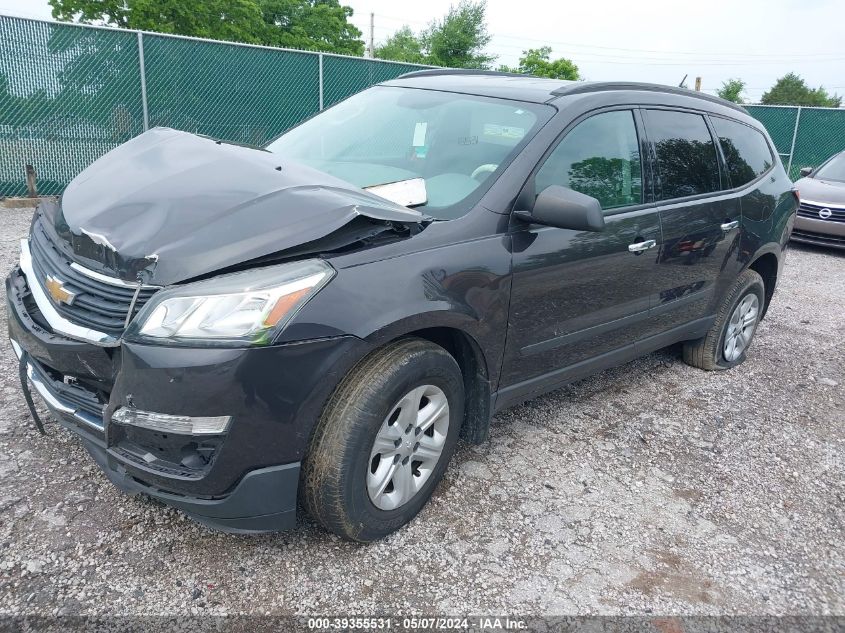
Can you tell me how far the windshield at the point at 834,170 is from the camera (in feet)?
32.7

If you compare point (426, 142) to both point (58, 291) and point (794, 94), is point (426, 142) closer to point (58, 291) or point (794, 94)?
point (58, 291)

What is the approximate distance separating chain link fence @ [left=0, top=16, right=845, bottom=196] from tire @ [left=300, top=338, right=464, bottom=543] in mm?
6862

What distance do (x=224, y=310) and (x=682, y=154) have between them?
287 centimetres

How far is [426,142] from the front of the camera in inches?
126

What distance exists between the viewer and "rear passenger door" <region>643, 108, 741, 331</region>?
11.9 feet

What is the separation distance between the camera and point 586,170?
3.21 meters

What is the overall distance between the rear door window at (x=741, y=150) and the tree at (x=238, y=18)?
2477cm

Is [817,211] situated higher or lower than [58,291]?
lower

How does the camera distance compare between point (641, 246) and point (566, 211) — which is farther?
point (641, 246)

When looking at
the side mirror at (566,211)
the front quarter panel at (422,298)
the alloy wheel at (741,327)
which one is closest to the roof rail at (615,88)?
the side mirror at (566,211)

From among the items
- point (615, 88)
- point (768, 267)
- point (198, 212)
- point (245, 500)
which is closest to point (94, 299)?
point (198, 212)

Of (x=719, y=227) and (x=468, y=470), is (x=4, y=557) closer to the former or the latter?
(x=468, y=470)

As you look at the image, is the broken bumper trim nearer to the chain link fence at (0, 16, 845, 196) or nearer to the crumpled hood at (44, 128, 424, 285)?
the crumpled hood at (44, 128, 424, 285)

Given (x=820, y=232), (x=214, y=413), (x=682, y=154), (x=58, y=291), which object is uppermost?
(x=682, y=154)
